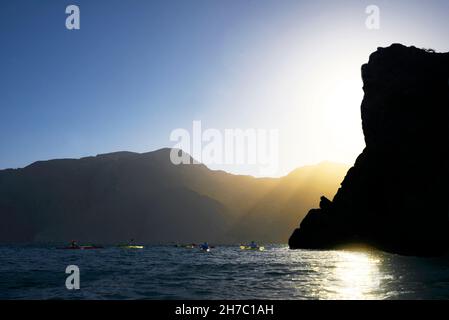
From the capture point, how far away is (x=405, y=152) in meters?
67.2

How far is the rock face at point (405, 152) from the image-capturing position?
6353cm

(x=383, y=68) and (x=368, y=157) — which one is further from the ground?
(x=383, y=68)

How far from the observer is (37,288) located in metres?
23.7

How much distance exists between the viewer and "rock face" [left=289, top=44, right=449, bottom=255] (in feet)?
208

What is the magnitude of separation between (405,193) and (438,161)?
24.3ft

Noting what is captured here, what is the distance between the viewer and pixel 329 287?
23641 millimetres

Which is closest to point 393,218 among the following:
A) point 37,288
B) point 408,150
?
point 408,150

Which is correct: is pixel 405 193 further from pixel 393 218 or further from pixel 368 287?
pixel 368 287

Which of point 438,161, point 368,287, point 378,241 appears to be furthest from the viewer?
point 378,241
